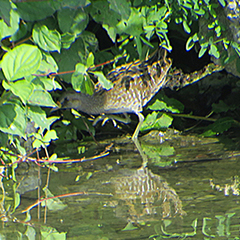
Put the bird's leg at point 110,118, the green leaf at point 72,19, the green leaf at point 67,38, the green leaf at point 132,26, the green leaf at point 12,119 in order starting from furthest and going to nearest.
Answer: the bird's leg at point 110,118 < the green leaf at point 132,26 < the green leaf at point 67,38 < the green leaf at point 72,19 < the green leaf at point 12,119

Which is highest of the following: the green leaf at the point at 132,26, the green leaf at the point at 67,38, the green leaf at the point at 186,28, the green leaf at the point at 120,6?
the green leaf at the point at 186,28

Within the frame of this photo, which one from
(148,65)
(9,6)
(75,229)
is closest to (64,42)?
(9,6)

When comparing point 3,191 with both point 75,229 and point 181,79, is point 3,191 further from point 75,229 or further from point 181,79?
point 181,79

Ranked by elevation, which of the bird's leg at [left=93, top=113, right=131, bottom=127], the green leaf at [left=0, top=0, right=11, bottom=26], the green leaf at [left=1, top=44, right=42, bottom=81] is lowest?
the green leaf at [left=1, top=44, right=42, bottom=81]

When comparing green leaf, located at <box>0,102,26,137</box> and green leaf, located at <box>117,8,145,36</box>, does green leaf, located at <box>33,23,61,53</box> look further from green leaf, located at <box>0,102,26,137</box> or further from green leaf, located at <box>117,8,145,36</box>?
green leaf, located at <box>117,8,145,36</box>

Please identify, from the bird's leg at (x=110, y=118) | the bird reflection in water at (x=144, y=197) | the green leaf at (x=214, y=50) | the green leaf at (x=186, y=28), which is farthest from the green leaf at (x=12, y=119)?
the bird's leg at (x=110, y=118)

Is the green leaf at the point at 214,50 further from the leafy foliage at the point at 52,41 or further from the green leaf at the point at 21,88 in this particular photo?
the green leaf at the point at 21,88

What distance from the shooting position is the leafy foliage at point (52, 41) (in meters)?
2.35

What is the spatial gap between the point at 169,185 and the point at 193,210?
1.75 feet

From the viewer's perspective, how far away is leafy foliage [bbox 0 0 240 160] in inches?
92.4

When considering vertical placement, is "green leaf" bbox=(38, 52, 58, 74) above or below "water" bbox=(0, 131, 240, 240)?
above

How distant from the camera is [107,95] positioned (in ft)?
15.8

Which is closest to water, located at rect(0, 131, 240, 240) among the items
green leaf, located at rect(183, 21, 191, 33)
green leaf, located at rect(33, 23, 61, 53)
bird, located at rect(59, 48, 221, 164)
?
bird, located at rect(59, 48, 221, 164)

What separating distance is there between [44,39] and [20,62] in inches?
22.3
